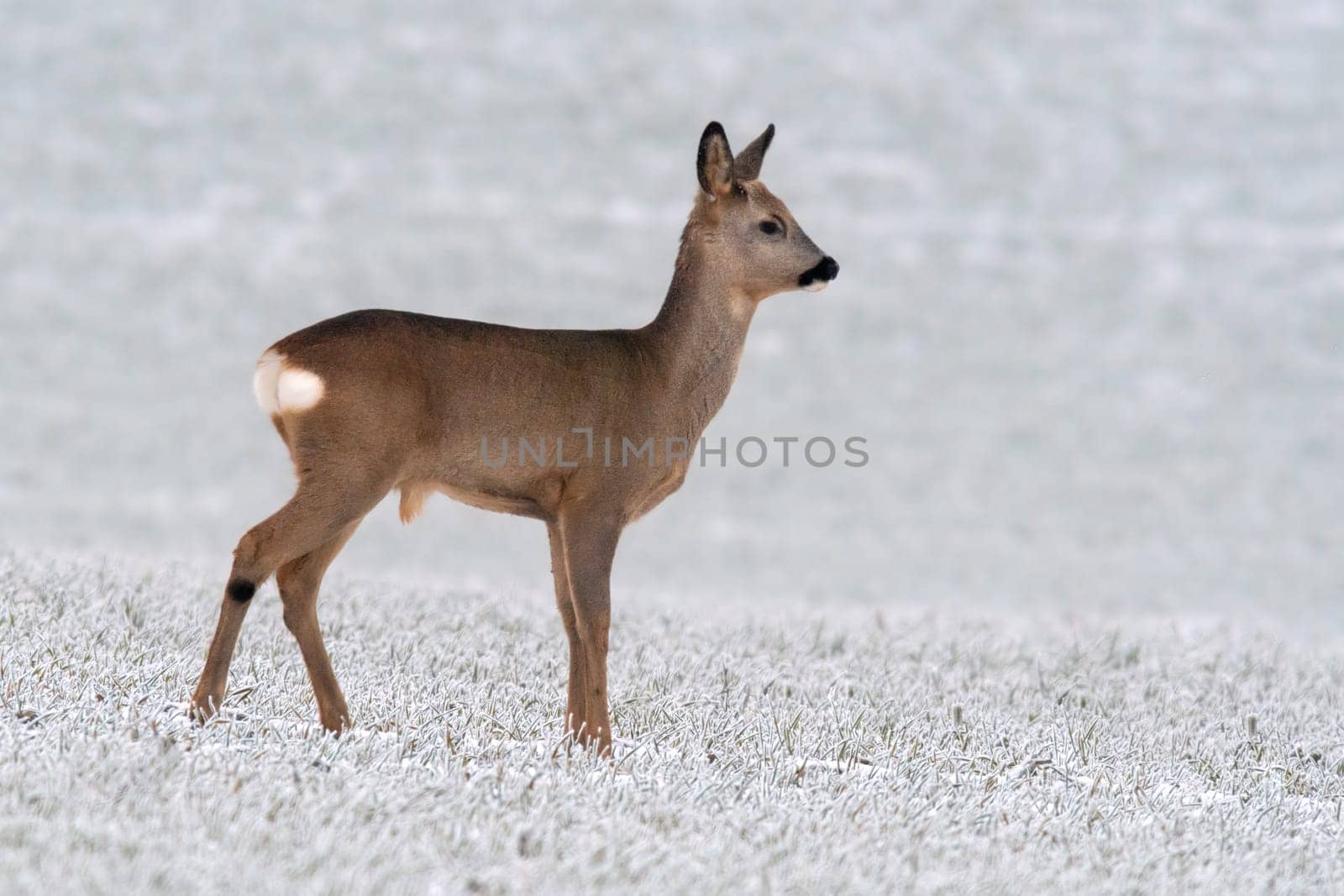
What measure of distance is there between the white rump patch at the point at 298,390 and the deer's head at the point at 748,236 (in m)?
1.88

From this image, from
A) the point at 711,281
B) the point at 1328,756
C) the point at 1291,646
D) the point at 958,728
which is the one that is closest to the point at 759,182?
the point at 711,281

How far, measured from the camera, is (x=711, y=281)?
267 inches

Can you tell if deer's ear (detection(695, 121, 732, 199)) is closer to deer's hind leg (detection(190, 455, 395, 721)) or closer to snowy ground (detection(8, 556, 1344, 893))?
deer's hind leg (detection(190, 455, 395, 721))

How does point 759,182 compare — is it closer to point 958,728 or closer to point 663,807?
point 958,728

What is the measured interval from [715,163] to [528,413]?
4.72 feet

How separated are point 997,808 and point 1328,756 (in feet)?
7.80

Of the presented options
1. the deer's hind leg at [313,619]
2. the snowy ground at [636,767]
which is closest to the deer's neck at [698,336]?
the snowy ground at [636,767]

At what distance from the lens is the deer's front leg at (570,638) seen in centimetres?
628

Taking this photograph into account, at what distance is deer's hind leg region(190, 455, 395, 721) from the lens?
5.67m

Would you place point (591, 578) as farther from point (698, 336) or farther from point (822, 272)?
point (822, 272)

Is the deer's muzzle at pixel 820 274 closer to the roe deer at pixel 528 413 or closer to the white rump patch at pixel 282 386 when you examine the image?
the roe deer at pixel 528 413

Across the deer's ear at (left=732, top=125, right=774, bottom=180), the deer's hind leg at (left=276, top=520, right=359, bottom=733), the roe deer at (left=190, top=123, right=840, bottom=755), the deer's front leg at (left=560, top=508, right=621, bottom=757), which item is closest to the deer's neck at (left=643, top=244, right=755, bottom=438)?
the roe deer at (left=190, top=123, right=840, bottom=755)

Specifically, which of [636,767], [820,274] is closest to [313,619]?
[636,767]

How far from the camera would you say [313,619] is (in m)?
6.10
